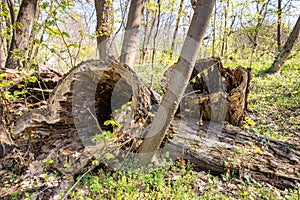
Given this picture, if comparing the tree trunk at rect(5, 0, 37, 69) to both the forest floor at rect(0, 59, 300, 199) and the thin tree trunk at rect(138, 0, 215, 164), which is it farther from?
the thin tree trunk at rect(138, 0, 215, 164)

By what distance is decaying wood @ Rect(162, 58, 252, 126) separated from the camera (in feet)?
9.24

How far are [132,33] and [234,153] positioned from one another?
2.75 m

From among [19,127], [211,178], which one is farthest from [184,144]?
[19,127]

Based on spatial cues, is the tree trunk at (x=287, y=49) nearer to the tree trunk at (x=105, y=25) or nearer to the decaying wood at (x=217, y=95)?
the decaying wood at (x=217, y=95)

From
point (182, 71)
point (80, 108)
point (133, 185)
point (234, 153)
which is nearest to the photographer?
point (182, 71)

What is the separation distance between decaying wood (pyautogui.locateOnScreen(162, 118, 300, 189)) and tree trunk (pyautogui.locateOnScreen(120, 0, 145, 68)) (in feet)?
5.73

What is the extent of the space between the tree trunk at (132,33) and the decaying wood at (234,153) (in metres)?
1.75

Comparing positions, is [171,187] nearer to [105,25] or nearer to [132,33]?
[132,33]

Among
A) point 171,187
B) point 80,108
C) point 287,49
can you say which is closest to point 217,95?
point 171,187

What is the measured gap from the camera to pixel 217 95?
2836 mm

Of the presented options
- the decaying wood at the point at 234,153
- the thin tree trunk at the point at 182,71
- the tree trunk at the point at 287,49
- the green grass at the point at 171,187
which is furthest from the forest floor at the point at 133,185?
the tree trunk at the point at 287,49

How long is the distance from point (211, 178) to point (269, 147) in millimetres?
913

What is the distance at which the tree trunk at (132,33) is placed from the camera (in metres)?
3.73

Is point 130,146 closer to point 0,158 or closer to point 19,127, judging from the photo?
point 19,127
